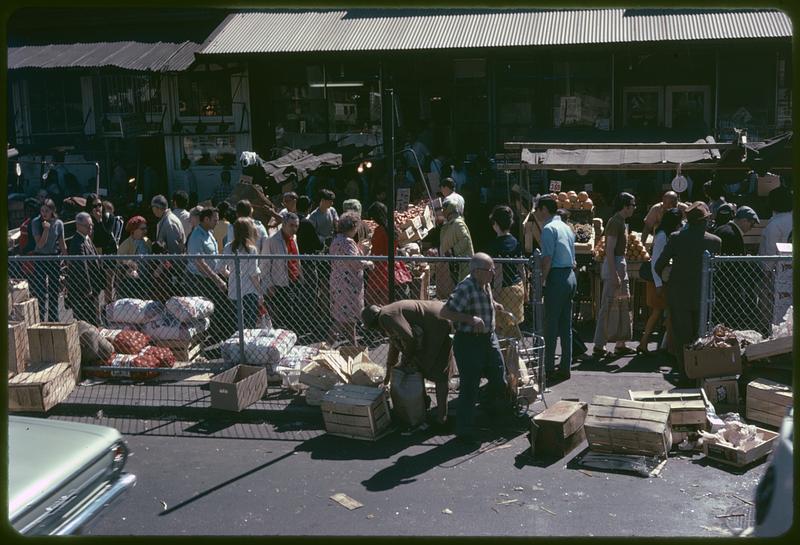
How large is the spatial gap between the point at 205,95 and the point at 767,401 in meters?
16.6

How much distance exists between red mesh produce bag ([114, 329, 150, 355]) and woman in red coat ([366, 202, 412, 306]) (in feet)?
9.16

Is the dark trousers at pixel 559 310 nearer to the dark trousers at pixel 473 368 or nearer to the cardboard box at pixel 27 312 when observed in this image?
Answer: the dark trousers at pixel 473 368

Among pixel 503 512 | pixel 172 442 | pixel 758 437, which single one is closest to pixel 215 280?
pixel 172 442

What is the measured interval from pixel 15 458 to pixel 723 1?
4877mm

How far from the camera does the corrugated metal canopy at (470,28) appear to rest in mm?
18125

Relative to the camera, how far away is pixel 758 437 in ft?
26.2

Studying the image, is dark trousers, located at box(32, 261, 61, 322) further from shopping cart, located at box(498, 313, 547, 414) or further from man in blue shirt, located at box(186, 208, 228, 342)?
shopping cart, located at box(498, 313, 547, 414)

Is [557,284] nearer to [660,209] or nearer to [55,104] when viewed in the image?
[660,209]

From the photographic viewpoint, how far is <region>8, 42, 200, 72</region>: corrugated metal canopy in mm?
19422

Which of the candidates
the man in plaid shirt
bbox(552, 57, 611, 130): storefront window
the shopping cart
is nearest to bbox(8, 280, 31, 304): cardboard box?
the man in plaid shirt

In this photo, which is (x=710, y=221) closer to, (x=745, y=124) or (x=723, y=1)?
(x=745, y=124)

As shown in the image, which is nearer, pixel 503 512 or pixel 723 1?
pixel 723 1

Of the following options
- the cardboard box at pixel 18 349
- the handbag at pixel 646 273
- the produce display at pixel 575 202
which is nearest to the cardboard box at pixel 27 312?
the cardboard box at pixel 18 349

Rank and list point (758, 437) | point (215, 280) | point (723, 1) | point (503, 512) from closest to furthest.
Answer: point (723, 1) < point (503, 512) < point (758, 437) < point (215, 280)
